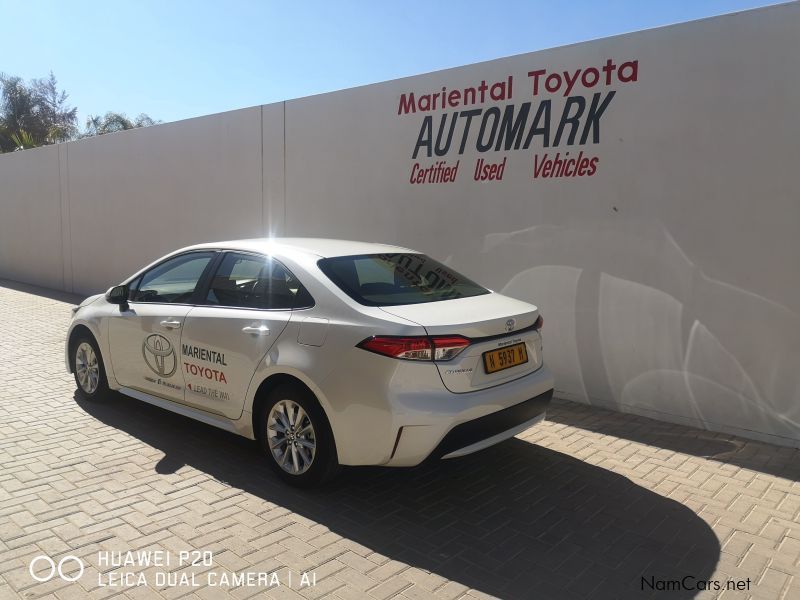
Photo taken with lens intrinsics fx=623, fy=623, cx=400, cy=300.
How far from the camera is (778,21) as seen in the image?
15.6ft

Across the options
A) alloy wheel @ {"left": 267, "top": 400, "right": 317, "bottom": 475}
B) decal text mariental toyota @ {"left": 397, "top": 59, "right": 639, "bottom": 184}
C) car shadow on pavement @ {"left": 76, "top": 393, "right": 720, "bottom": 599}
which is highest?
decal text mariental toyota @ {"left": 397, "top": 59, "right": 639, "bottom": 184}

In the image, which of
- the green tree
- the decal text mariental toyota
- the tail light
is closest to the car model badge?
the tail light

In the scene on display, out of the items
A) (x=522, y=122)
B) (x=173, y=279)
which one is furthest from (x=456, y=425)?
(x=522, y=122)

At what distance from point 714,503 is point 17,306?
1220cm

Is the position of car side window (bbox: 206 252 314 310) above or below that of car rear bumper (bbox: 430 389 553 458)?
above

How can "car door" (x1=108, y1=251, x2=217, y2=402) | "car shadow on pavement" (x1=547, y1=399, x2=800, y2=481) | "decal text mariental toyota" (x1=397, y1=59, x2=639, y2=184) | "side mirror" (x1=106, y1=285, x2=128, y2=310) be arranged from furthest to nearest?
"decal text mariental toyota" (x1=397, y1=59, x2=639, y2=184)
"side mirror" (x1=106, y1=285, x2=128, y2=310)
"car door" (x1=108, y1=251, x2=217, y2=402)
"car shadow on pavement" (x1=547, y1=399, x2=800, y2=481)

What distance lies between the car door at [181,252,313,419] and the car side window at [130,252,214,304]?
0.25m

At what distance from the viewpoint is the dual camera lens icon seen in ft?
9.96

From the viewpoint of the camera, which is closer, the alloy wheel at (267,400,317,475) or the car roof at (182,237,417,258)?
the alloy wheel at (267,400,317,475)

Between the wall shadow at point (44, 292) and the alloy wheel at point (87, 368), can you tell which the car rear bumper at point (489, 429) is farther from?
the wall shadow at point (44, 292)

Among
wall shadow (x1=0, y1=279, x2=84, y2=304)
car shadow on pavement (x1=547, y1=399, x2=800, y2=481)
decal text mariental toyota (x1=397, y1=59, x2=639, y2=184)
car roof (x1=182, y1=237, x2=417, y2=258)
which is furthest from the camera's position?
wall shadow (x1=0, y1=279, x2=84, y2=304)

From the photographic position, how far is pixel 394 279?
4.31 m

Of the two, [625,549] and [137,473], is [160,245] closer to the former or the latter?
[137,473]

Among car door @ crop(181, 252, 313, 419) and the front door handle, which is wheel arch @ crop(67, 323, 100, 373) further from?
the front door handle
